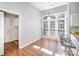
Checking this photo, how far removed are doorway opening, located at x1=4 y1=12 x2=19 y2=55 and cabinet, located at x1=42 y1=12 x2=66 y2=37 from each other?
0.51 m

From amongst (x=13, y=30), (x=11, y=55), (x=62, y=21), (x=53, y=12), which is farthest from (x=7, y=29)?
(x=62, y=21)

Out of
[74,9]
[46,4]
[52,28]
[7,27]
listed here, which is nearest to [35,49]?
[52,28]

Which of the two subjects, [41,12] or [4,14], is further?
[41,12]

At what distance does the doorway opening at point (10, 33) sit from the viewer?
1804 millimetres

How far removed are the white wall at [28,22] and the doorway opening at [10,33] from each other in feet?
0.24

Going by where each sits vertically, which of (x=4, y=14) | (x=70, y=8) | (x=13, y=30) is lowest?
(x=13, y=30)

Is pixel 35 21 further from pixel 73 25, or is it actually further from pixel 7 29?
pixel 73 25

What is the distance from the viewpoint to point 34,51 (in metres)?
1.87

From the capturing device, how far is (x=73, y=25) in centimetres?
183

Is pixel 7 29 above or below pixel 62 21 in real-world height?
below

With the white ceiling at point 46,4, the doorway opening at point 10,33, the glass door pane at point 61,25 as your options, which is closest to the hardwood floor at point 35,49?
the doorway opening at point 10,33

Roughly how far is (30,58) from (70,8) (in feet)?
3.78

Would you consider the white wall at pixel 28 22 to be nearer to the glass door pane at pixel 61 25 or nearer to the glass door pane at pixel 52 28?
the glass door pane at pixel 52 28

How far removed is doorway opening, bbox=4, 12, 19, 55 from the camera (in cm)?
180
